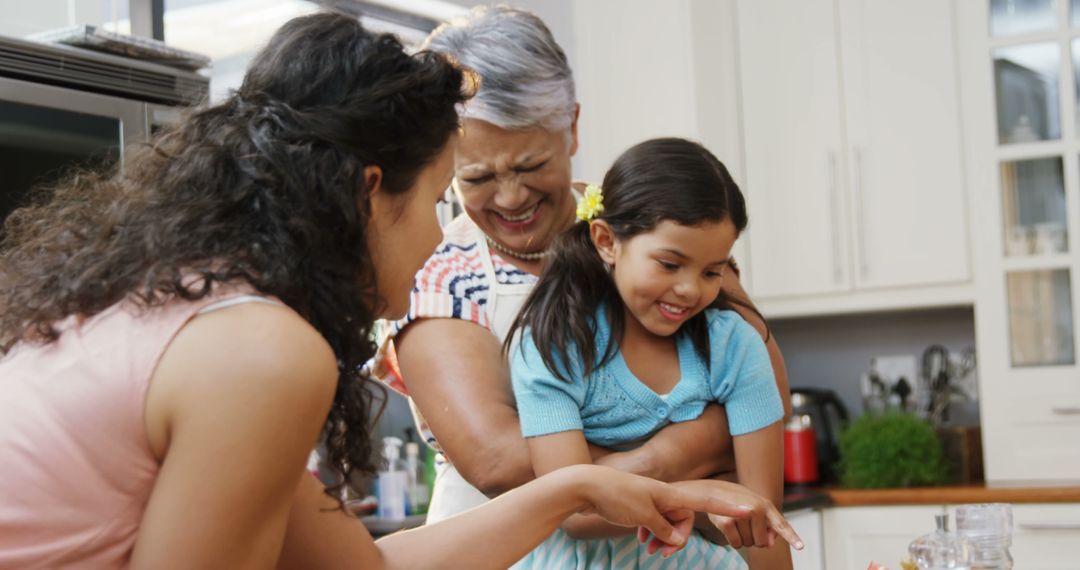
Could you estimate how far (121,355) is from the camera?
0.91 meters

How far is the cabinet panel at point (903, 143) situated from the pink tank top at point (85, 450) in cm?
337

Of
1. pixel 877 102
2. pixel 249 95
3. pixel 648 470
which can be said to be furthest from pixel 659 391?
pixel 877 102

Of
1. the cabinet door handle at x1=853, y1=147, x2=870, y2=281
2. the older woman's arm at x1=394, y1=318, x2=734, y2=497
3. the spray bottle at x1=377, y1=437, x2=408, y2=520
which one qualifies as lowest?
the spray bottle at x1=377, y1=437, x2=408, y2=520

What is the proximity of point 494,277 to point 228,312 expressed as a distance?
2.58 feet

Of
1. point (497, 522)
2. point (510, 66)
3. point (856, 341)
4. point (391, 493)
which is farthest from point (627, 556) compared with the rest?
point (856, 341)

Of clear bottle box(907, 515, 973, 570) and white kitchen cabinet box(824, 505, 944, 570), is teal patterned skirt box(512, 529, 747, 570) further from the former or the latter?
white kitchen cabinet box(824, 505, 944, 570)

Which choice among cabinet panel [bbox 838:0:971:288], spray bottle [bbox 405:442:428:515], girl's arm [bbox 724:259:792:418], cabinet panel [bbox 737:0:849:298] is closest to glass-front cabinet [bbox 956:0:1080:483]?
cabinet panel [bbox 838:0:971:288]

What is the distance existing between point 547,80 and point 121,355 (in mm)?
871

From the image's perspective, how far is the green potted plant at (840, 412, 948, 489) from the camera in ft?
12.5

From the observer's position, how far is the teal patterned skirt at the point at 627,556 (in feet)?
4.94

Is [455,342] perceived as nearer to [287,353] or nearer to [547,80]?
[547,80]

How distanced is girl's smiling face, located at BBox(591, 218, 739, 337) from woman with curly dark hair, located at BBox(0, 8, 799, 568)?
1.06 ft

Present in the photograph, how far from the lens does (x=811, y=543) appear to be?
3754mm

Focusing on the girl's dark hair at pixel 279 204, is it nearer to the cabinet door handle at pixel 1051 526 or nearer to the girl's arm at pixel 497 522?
the girl's arm at pixel 497 522
